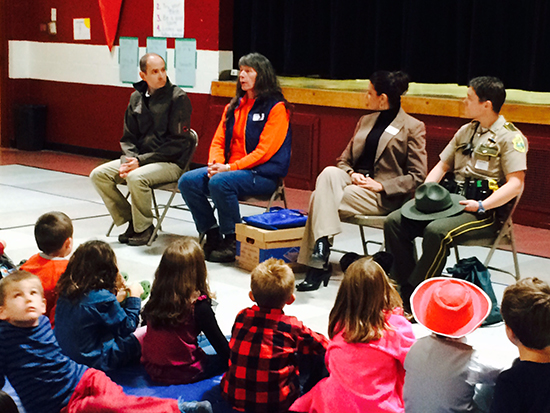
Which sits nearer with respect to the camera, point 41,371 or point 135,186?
point 41,371

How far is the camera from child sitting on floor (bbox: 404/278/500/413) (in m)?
2.34

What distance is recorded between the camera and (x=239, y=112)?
5109 mm

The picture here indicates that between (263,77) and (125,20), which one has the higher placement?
(125,20)

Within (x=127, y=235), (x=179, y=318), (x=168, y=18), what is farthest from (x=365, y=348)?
(x=168, y=18)

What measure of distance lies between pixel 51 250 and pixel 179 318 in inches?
28.5

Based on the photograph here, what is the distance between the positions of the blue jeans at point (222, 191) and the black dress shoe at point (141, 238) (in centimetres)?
48

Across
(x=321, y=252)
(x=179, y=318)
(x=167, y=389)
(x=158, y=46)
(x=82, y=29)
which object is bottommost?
(x=167, y=389)

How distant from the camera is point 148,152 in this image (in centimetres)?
548

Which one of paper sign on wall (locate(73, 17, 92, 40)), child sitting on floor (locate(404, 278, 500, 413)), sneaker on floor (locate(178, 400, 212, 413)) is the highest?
paper sign on wall (locate(73, 17, 92, 40))

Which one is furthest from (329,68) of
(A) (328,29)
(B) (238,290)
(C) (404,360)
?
(C) (404,360)

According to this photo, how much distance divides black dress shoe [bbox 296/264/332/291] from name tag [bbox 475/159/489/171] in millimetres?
1005

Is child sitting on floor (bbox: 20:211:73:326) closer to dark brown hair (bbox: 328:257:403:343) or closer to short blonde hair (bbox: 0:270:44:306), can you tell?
short blonde hair (bbox: 0:270:44:306)

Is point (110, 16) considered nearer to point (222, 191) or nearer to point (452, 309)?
point (222, 191)

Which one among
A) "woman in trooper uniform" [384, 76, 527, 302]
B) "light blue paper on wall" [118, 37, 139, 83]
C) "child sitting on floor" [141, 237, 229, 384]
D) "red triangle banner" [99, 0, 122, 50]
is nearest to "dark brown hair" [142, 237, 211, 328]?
"child sitting on floor" [141, 237, 229, 384]
